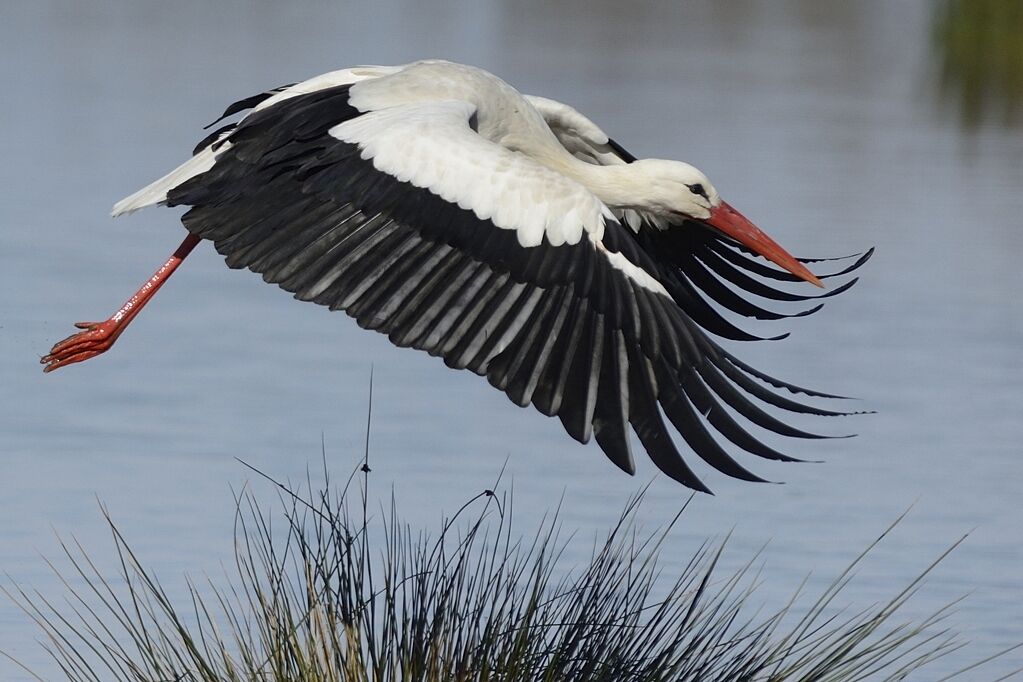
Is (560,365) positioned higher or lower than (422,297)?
lower

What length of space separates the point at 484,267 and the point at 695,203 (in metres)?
1.63

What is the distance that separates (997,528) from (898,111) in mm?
13018

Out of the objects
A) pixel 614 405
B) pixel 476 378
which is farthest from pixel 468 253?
pixel 476 378

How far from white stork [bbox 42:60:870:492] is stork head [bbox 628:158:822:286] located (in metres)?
0.40

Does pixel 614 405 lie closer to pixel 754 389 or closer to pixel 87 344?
pixel 754 389

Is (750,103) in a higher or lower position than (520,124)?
lower

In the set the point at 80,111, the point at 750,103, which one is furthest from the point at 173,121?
the point at 750,103

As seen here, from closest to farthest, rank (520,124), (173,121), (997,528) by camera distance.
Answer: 1. (520,124)
2. (997,528)
3. (173,121)

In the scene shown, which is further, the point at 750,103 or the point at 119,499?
the point at 750,103

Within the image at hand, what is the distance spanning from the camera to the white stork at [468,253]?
19.4 ft

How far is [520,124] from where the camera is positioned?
24.8ft

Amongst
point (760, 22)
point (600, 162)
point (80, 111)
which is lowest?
point (760, 22)

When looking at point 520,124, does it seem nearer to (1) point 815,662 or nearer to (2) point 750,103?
(1) point 815,662

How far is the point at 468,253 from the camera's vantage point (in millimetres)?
6355
